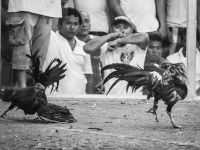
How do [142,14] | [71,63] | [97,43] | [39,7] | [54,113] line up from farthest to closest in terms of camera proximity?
[142,14], [97,43], [71,63], [39,7], [54,113]

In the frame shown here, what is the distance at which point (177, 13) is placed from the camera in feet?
40.1

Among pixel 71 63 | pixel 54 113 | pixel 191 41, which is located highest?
pixel 191 41

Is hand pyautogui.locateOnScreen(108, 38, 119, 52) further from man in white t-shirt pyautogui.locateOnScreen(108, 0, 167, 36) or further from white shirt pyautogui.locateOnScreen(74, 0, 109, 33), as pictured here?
man in white t-shirt pyautogui.locateOnScreen(108, 0, 167, 36)

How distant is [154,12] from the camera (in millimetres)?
12125

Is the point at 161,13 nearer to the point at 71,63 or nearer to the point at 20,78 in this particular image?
the point at 71,63

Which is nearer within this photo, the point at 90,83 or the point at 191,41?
the point at 90,83

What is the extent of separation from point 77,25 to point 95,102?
144cm

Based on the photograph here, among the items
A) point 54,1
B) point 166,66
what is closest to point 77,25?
point 54,1

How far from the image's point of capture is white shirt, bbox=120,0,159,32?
12.0 meters

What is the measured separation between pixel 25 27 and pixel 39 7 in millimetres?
438

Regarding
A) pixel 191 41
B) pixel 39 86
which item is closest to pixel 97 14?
pixel 191 41

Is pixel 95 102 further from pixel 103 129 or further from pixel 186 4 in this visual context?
pixel 103 129

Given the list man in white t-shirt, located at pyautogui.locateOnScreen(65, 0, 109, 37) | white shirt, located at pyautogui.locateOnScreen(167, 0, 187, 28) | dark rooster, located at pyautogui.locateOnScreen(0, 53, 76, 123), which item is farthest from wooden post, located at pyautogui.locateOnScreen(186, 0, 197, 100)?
dark rooster, located at pyautogui.locateOnScreen(0, 53, 76, 123)

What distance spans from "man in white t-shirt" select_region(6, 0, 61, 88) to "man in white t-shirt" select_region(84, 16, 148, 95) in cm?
96
